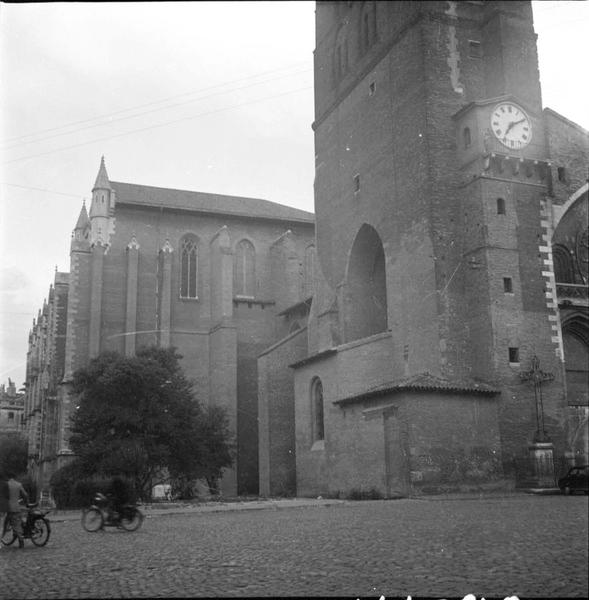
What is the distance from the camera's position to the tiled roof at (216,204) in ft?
123

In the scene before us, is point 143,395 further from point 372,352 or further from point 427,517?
point 427,517

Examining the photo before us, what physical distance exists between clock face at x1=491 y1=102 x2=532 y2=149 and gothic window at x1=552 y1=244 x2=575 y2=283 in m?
3.00

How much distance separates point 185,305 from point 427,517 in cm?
2963

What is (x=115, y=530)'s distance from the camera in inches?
566

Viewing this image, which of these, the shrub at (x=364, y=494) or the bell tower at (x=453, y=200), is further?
the shrub at (x=364, y=494)

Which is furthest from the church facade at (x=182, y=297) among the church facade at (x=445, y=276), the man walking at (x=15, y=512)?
the man walking at (x=15, y=512)

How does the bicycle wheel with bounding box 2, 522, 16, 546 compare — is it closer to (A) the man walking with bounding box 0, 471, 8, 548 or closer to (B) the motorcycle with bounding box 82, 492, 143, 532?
(A) the man walking with bounding box 0, 471, 8, 548

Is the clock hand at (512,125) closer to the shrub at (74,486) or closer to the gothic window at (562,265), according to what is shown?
the gothic window at (562,265)

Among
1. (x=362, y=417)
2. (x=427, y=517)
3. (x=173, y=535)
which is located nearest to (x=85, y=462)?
(x=362, y=417)

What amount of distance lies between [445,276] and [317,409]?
29.7 feet

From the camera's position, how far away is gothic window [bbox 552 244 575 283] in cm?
1841

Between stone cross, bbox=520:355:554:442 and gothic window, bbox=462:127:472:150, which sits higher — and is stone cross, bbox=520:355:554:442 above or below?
below

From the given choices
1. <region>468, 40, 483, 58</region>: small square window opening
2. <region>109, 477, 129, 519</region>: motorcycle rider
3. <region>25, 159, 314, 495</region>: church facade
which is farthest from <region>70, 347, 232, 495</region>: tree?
<region>468, 40, 483, 58</region>: small square window opening

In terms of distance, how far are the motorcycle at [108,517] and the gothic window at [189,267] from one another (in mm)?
27171
